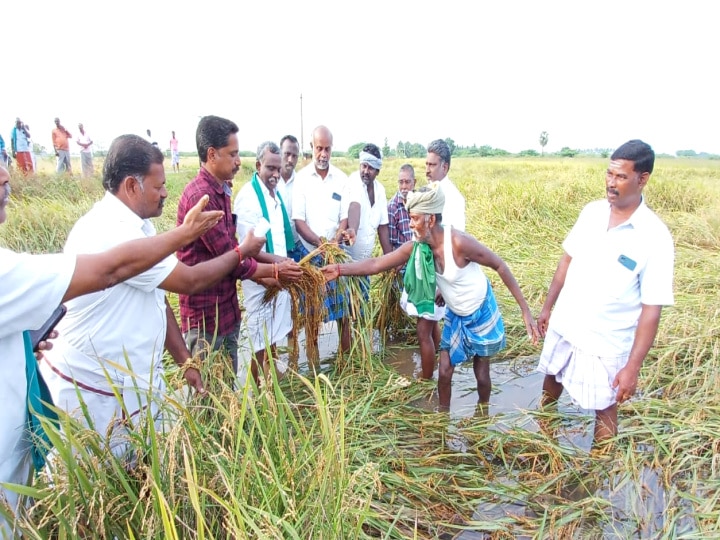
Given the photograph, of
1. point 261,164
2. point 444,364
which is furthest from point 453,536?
point 261,164

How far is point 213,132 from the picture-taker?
2664 millimetres

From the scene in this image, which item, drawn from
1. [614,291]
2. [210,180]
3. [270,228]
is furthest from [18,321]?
[614,291]

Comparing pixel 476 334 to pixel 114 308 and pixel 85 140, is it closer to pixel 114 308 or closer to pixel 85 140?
pixel 114 308

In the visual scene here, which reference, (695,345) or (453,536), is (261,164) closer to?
(453,536)

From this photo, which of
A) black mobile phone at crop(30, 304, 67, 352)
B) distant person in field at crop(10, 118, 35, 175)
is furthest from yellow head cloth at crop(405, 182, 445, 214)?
distant person in field at crop(10, 118, 35, 175)

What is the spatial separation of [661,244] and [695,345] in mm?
2088

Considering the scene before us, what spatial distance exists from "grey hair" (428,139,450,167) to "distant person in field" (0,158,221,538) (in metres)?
3.02

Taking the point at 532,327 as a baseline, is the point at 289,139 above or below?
above

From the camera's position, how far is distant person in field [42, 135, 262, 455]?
72.5 inches

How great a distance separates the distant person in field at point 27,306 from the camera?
4.03ft

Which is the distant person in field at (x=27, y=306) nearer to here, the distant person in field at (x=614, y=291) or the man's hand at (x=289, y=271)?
the man's hand at (x=289, y=271)

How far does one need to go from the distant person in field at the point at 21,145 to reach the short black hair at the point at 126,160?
37.9ft

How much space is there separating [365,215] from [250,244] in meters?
1.77

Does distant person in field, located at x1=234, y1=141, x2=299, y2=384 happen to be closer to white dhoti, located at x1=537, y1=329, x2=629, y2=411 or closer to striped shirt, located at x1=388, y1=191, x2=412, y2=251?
striped shirt, located at x1=388, y1=191, x2=412, y2=251
